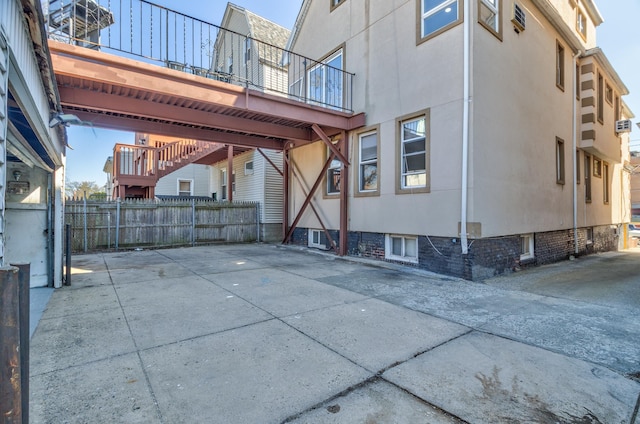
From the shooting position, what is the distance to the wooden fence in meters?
10.4

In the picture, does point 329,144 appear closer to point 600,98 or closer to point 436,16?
point 436,16

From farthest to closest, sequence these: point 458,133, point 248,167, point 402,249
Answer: point 248,167, point 402,249, point 458,133

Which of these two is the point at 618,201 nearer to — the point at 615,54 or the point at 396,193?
the point at 615,54

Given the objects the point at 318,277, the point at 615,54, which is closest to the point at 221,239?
the point at 318,277

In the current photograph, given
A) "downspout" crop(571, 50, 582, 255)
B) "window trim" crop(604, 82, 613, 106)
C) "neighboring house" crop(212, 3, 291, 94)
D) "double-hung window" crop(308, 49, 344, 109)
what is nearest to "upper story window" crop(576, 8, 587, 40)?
"downspout" crop(571, 50, 582, 255)

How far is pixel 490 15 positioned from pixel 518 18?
127 cm

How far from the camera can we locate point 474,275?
6594mm

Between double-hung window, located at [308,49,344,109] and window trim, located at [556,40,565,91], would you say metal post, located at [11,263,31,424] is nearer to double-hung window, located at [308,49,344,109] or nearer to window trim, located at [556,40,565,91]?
double-hung window, located at [308,49,344,109]

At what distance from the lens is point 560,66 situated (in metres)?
10.3

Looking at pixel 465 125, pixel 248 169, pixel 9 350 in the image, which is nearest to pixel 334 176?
pixel 465 125

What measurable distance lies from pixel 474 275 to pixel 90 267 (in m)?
8.51

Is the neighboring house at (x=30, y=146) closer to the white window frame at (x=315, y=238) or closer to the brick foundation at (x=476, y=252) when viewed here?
the brick foundation at (x=476, y=252)

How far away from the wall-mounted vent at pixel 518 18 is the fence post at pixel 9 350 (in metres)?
9.98

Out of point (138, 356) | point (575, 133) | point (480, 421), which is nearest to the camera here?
point (480, 421)
